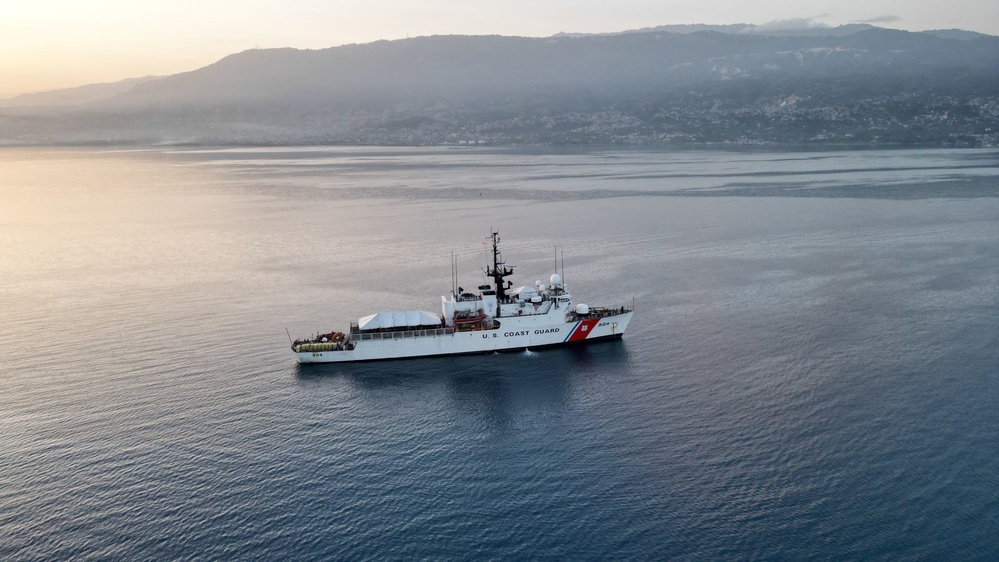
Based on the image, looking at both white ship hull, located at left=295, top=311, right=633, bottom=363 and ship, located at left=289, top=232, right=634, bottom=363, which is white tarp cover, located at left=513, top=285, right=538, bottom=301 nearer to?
ship, located at left=289, top=232, right=634, bottom=363

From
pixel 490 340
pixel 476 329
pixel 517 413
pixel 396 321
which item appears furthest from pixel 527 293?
pixel 517 413

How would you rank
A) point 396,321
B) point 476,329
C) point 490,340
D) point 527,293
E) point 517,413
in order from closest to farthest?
point 517,413 → point 396,321 → point 476,329 → point 490,340 → point 527,293

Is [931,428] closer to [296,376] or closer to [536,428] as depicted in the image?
[536,428]

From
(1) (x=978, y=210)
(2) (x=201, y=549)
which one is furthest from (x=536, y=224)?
(2) (x=201, y=549)

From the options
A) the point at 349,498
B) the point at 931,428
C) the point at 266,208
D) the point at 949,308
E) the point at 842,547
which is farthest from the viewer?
the point at 266,208

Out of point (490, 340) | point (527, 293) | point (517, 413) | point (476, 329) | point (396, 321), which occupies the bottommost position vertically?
point (517, 413)

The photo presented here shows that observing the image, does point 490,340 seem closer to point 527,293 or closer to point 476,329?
point 476,329

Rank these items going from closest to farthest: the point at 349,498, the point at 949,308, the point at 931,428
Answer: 1. the point at 349,498
2. the point at 931,428
3. the point at 949,308
